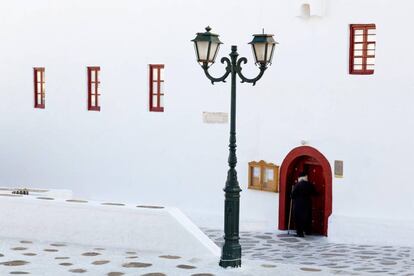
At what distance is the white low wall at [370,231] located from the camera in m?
14.0

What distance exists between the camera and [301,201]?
15.2m

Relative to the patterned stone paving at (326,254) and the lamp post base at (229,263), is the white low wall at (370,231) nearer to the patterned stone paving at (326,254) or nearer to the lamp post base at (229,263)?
the patterned stone paving at (326,254)

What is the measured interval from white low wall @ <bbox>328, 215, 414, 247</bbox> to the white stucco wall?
171mm

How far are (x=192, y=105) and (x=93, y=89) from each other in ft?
9.57

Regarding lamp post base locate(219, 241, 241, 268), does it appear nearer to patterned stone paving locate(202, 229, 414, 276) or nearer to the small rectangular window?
patterned stone paving locate(202, 229, 414, 276)

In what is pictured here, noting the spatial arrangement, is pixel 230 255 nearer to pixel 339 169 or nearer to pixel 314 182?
pixel 339 169

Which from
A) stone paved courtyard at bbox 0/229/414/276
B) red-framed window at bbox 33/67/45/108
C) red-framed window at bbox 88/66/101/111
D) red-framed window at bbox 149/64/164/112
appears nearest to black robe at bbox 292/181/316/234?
stone paved courtyard at bbox 0/229/414/276

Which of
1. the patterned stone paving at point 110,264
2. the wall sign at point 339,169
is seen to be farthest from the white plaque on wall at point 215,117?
the patterned stone paving at point 110,264

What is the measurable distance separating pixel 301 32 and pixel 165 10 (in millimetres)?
3323

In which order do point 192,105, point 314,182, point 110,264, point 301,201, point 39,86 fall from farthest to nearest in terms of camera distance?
point 39,86 → point 192,105 → point 314,182 → point 301,201 → point 110,264

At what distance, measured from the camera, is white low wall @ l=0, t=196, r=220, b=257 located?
11406 millimetres

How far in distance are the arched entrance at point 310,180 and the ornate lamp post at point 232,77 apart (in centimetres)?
506

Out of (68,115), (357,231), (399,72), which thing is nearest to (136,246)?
(357,231)

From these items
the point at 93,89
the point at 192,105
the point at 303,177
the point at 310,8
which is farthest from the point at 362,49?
the point at 93,89
